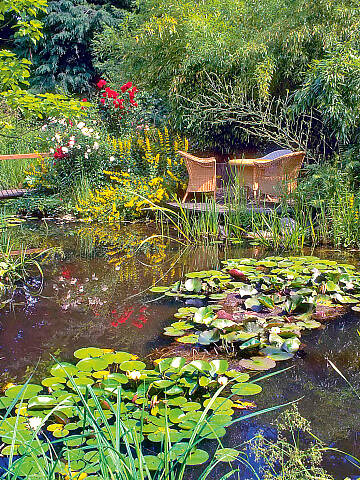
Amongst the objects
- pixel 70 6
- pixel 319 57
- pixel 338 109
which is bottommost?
pixel 338 109

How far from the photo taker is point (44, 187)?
807 centimetres

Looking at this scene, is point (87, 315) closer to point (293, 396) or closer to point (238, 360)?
point (238, 360)

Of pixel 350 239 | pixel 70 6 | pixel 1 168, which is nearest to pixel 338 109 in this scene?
pixel 350 239

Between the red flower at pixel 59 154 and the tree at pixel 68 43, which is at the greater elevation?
the tree at pixel 68 43

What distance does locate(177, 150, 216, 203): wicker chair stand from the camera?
6.95 meters

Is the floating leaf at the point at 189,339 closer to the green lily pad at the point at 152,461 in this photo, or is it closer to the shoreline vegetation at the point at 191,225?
the shoreline vegetation at the point at 191,225

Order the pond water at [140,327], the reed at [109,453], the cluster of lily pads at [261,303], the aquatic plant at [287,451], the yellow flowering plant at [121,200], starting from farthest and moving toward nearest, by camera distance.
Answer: the yellow flowering plant at [121,200], the cluster of lily pads at [261,303], the pond water at [140,327], the aquatic plant at [287,451], the reed at [109,453]

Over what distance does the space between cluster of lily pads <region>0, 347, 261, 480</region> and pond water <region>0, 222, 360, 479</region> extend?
15 centimetres

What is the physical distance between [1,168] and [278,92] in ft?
15.9

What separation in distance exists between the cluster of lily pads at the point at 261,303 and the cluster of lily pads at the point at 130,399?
0.97ft

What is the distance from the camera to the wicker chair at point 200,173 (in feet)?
22.8

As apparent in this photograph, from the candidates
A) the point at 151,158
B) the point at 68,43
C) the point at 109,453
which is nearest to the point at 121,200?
the point at 151,158

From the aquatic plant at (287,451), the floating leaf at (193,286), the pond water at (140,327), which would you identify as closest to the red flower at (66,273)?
the pond water at (140,327)

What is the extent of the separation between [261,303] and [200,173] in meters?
3.94
